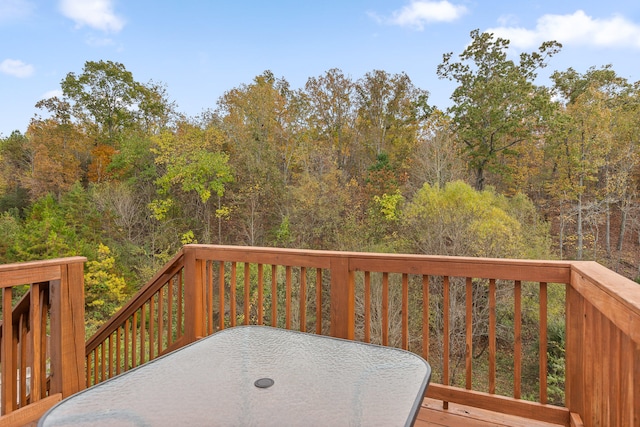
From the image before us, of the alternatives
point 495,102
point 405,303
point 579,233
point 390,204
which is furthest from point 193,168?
point 579,233

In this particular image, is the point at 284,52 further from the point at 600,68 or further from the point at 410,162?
the point at 600,68

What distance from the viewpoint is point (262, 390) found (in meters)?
0.99

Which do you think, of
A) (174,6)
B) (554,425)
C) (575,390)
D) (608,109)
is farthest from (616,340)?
(608,109)

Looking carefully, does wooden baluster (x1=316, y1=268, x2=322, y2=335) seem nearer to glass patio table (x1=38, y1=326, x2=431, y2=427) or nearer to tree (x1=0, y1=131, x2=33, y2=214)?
glass patio table (x1=38, y1=326, x2=431, y2=427)

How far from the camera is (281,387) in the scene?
3.29 feet

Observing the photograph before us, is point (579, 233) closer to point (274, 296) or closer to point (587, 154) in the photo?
point (587, 154)

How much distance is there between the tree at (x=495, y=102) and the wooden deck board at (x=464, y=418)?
13241mm

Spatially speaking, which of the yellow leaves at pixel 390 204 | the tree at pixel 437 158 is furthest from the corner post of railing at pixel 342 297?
the tree at pixel 437 158

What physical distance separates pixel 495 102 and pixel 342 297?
14.5m

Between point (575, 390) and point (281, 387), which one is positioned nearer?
point (281, 387)

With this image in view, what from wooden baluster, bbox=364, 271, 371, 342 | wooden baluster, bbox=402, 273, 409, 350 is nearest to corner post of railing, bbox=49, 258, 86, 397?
wooden baluster, bbox=364, 271, 371, 342

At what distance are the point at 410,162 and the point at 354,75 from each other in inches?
202

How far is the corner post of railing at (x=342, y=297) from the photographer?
1.97 meters

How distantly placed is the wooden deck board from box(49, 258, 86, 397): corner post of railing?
183 centimetres
